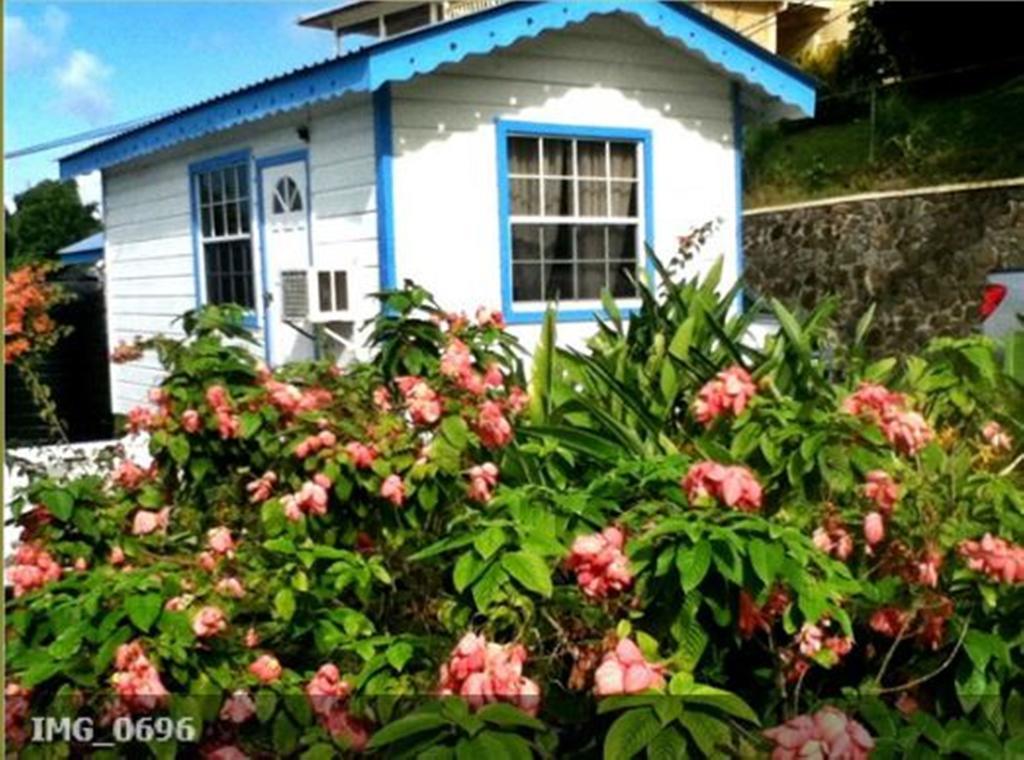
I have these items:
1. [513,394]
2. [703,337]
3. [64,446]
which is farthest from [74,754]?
[64,446]

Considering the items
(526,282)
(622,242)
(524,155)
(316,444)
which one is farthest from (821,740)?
(622,242)

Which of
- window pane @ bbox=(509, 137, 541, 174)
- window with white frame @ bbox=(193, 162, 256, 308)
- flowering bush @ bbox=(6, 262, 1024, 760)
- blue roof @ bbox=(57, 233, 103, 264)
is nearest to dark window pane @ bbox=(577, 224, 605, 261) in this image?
window pane @ bbox=(509, 137, 541, 174)

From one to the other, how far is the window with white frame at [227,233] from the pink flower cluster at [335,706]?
493 centimetres

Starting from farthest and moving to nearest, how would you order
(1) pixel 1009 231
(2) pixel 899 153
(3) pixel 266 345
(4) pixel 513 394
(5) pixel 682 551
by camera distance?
(1) pixel 1009 231
(2) pixel 899 153
(3) pixel 266 345
(4) pixel 513 394
(5) pixel 682 551

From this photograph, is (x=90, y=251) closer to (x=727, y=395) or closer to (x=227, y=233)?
(x=227, y=233)

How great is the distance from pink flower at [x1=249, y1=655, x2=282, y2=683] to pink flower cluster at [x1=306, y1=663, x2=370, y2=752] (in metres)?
0.05

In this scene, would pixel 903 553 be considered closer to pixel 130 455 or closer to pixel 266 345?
pixel 130 455

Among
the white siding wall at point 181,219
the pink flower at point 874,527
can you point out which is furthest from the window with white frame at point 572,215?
the pink flower at point 874,527

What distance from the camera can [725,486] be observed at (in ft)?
5.18

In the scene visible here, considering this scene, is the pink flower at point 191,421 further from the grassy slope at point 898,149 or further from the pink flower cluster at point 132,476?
the grassy slope at point 898,149

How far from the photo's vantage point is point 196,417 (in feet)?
7.42

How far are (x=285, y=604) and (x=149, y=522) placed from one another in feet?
1.66

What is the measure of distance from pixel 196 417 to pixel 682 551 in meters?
1.18

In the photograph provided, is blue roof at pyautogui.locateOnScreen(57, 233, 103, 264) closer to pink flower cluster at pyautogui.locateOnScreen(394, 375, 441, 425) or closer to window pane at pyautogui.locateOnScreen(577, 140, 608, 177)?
window pane at pyautogui.locateOnScreen(577, 140, 608, 177)
